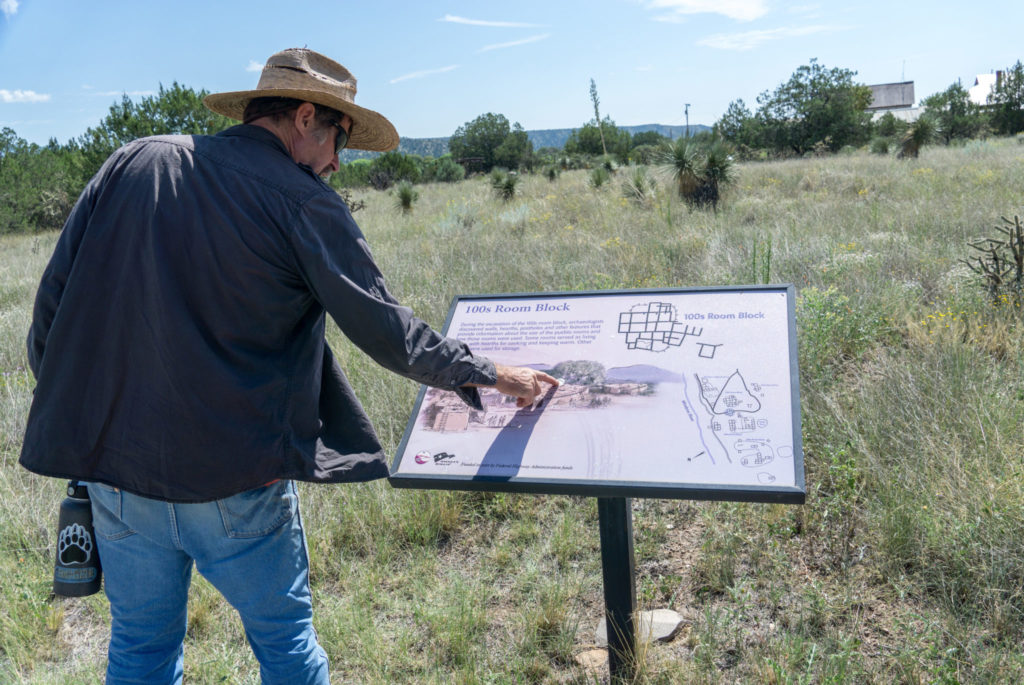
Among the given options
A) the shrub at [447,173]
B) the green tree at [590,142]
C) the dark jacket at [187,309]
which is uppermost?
the green tree at [590,142]

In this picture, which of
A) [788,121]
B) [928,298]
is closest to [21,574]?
[928,298]

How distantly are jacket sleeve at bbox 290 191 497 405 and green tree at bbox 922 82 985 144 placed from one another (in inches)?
1416

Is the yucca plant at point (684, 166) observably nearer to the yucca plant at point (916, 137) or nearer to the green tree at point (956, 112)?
the yucca plant at point (916, 137)

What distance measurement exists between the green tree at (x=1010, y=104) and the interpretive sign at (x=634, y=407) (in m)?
40.5

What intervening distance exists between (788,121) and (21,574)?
4670 cm

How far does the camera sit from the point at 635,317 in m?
2.47

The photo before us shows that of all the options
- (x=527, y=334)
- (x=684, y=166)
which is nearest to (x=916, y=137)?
(x=684, y=166)

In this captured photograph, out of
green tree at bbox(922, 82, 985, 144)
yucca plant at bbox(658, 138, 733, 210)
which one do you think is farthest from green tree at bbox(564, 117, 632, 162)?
yucca plant at bbox(658, 138, 733, 210)

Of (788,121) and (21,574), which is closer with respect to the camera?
(21,574)

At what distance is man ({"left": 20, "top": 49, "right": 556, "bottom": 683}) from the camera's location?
1513mm

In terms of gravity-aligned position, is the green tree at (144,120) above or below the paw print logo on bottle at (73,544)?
above

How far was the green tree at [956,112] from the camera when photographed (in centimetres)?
3366

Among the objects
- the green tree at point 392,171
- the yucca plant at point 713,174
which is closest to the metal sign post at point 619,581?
the yucca plant at point 713,174

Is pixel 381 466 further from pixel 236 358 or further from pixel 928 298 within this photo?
pixel 928 298
